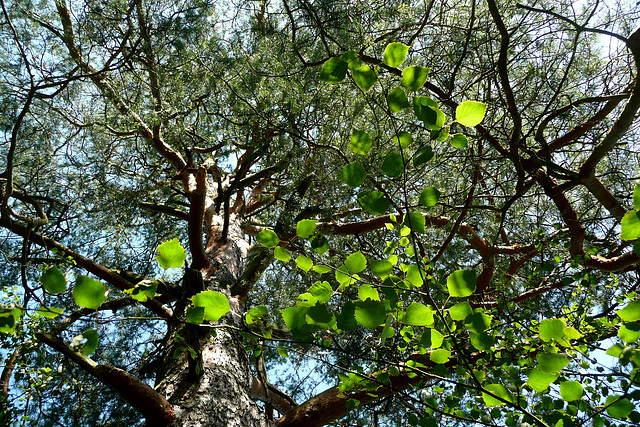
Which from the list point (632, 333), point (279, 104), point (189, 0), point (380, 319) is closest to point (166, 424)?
point (380, 319)

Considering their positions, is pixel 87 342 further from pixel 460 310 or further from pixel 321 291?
pixel 460 310

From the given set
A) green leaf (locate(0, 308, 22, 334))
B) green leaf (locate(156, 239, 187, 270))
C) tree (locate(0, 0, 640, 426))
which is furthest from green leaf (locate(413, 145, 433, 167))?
green leaf (locate(0, 308, 22, 334))

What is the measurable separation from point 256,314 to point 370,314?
353 mm

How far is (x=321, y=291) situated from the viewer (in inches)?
37.8

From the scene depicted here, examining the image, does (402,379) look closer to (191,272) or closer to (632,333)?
(191,272)

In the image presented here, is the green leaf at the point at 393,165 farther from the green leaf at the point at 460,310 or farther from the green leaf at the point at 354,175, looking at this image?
the green leaf at the point at 460,310

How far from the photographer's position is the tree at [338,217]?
0.92m

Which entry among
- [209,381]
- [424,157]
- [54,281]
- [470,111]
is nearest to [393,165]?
[424,157]

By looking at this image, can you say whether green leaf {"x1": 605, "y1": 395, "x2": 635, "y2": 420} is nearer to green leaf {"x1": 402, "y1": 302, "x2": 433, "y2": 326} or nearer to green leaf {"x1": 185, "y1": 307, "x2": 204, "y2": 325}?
green leaf {"x1": 402, "y1": 302, "x2": 433, "y2": 326}

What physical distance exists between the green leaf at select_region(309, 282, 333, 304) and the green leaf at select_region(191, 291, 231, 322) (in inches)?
8.1

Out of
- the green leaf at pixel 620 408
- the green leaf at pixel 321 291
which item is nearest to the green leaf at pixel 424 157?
the green leaf at pixel 321 291

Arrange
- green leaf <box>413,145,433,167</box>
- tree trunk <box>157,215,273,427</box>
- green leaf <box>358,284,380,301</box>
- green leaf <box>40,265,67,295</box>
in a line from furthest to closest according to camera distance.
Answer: tree trunk <box>157,215,273,427</box>, green leaf <box>358,284,380,301</box>, green leaf <box>413,145,433,167</box>, green leaf <box>40,265,67,295</box>

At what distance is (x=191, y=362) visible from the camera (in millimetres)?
1964

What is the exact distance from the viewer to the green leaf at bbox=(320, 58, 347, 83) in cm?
80
